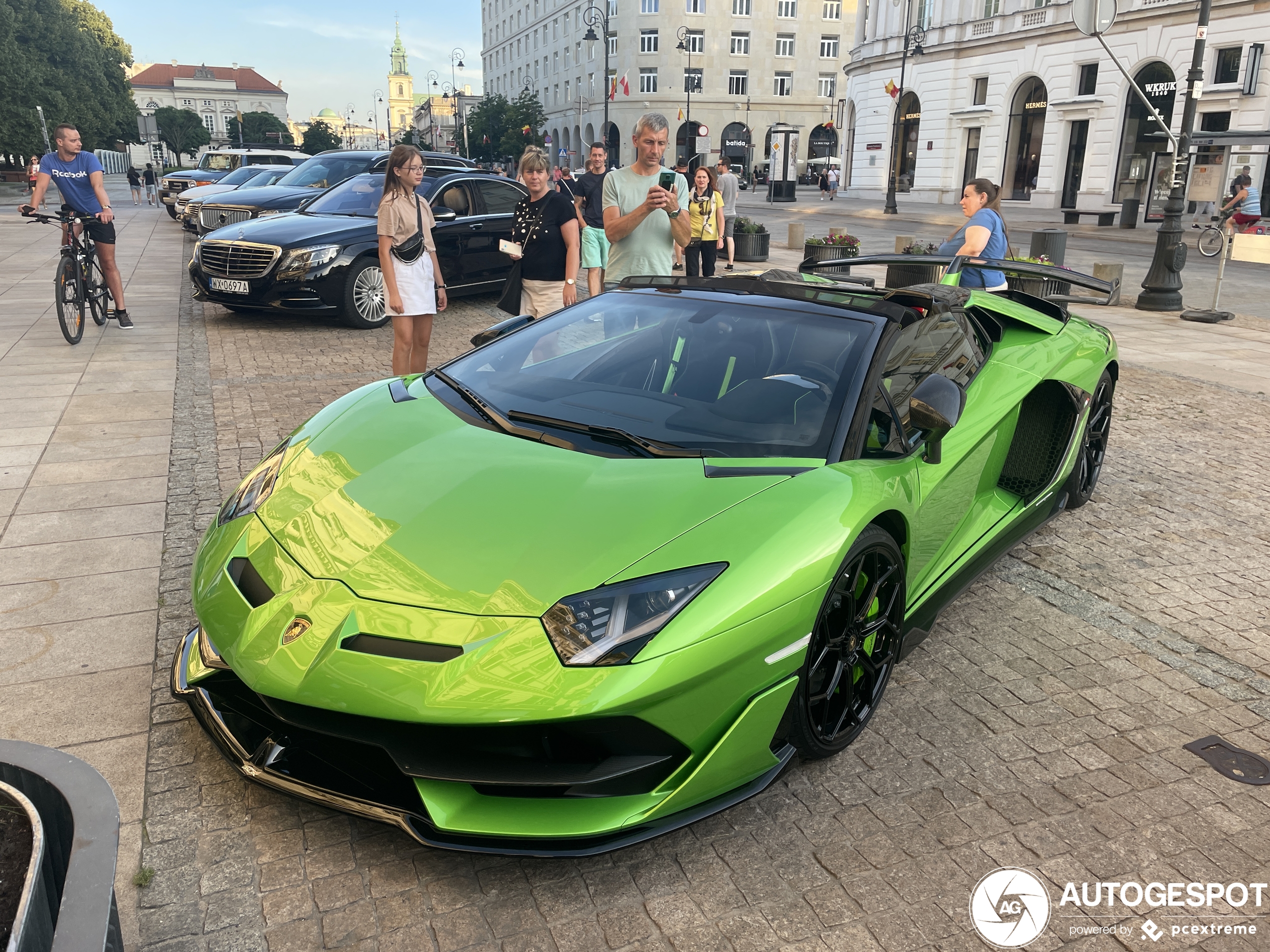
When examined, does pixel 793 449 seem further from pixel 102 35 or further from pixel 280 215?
pixel 102 35

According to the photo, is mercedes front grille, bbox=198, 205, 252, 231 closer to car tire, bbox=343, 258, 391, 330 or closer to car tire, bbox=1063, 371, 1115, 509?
car tire, bbox=343, 258, 391, 330

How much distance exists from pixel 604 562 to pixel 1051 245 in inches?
592

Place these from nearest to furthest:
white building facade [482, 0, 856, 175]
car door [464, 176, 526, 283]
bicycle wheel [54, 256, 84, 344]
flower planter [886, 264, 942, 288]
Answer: bicycle wheel [54, 256, 84, 344] → car door [464, 176, 526, 283] → flower planter [886, 264, 942, 288] → white building facade [482, 0, 856, 175]

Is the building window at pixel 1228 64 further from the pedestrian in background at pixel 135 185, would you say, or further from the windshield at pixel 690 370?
the pedestrian in background at pixel 135 185

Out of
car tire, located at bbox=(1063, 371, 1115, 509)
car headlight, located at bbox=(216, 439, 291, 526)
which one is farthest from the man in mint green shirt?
car headlight, located at bbox=(216, 439, 291, 526)

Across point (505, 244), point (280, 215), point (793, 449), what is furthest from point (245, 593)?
point (280, 215)

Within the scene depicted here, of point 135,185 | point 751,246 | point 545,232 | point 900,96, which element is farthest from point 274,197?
point 900,96

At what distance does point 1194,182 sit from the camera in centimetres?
2808

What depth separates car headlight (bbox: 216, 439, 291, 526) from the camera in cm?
295

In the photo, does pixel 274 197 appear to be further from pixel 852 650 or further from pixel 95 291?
pixel 852 650

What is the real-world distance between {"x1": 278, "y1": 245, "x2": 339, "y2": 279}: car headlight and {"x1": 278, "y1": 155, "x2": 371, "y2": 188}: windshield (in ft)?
14.2

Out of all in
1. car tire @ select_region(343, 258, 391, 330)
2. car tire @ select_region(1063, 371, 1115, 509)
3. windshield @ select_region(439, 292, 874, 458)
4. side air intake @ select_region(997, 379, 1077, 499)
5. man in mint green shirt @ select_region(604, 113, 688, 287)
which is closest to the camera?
windshield @ select_region(439, 292, 874, 458)

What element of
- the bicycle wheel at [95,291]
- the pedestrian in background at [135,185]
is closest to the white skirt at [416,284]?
the bicycle wheel at [95,291]

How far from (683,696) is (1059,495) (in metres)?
2.97
